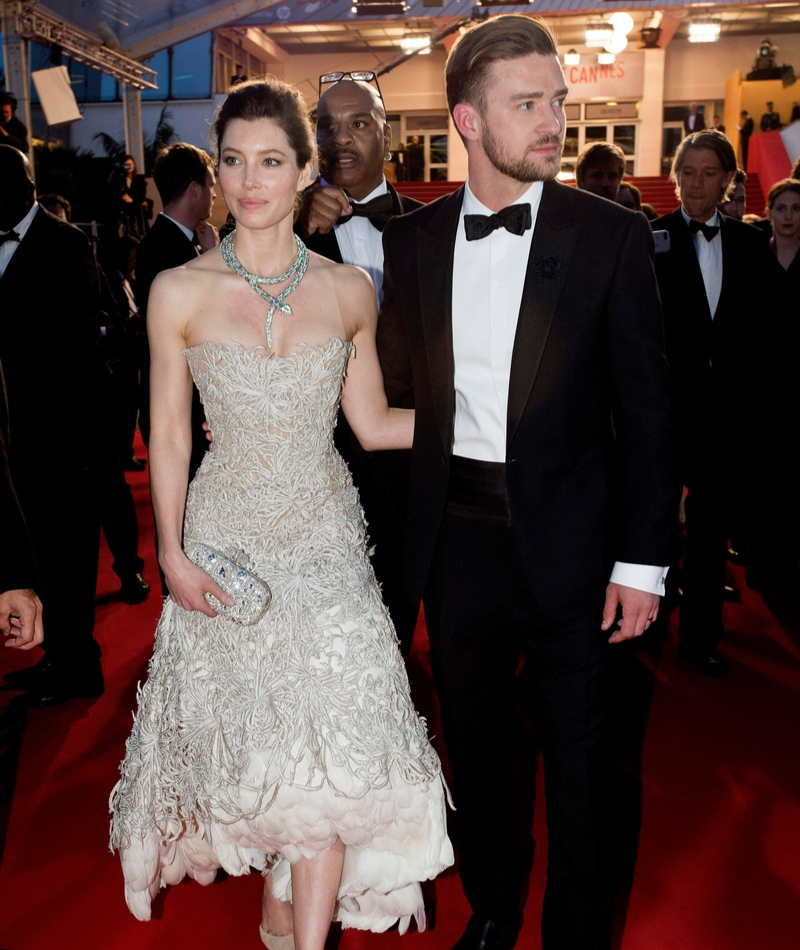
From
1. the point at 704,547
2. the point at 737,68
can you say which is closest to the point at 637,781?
the point at 704,547

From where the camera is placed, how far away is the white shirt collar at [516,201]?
73.6 inches

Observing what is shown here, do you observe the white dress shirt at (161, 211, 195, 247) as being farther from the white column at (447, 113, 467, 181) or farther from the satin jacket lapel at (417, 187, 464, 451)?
the white column at (447, 113, 467, 181)

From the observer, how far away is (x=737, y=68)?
23234mm

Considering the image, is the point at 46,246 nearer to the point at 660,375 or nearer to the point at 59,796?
the point at 59,796

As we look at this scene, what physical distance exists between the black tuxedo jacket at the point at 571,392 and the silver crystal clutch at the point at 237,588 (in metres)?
0.36

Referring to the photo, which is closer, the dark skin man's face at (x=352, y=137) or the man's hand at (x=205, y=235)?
the dark skin man's face at (x=352, y=137)

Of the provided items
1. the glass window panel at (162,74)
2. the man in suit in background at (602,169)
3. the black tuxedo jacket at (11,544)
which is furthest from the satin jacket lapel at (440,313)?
the glass window panel at (162,74)

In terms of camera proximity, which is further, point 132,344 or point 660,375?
point 132,344

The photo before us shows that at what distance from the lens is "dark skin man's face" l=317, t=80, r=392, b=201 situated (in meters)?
2.77

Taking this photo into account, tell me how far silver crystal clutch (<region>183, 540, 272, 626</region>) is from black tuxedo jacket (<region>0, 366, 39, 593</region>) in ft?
1.15

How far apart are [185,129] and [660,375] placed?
25.7m

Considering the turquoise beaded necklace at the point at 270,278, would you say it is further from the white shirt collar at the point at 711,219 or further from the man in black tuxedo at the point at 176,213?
the white shirt collar at the point at 711,219

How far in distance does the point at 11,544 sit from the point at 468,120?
1197 millimetres

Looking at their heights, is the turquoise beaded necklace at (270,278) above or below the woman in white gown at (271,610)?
above
